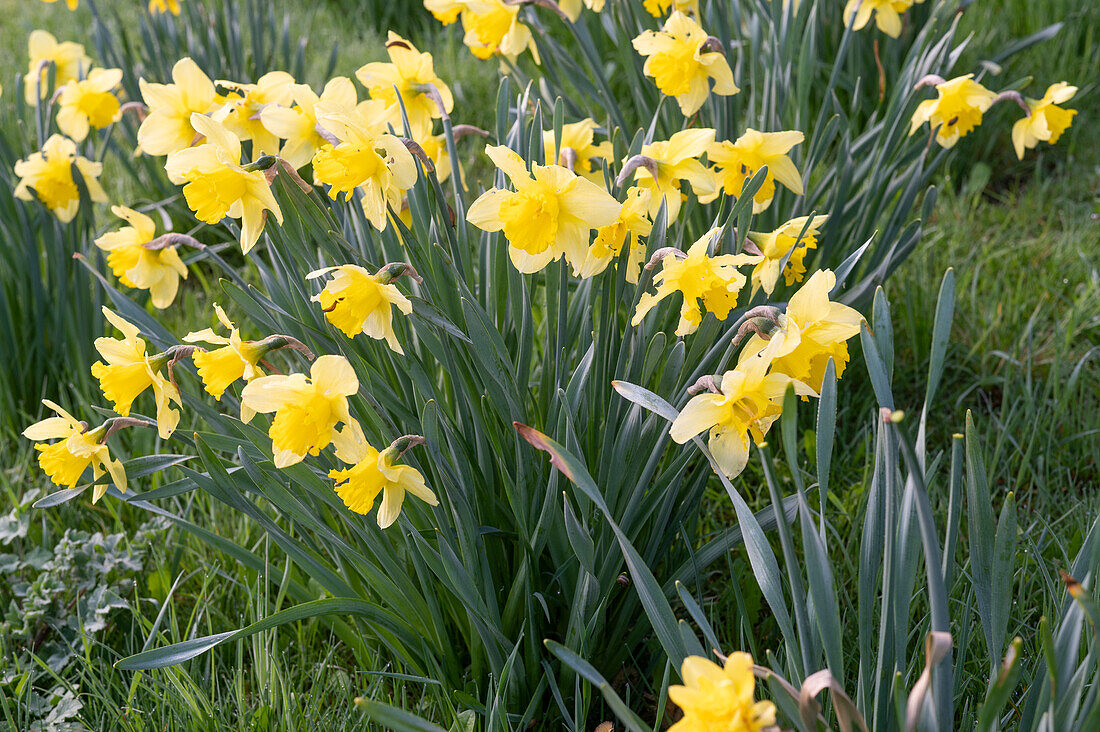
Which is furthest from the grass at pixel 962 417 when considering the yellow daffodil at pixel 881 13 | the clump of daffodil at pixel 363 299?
the yellow daffodil at pixel 881 13

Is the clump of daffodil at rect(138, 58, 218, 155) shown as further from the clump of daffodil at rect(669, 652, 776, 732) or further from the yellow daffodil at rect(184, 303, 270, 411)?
the clump of daffodil at rect(669, 652, 776, 732)

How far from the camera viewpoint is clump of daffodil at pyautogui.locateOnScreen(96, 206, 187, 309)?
1479 millimetres

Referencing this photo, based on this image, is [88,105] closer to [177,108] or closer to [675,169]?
[177,108]

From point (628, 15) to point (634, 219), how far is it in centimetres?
115

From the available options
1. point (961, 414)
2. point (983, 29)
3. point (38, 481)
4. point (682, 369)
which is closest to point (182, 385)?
point (38, 481)

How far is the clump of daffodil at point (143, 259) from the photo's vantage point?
1.48m

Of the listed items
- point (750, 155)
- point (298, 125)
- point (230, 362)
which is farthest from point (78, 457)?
point (750, 155)

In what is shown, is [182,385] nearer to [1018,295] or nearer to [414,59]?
[414,59]

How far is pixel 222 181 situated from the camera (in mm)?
1117

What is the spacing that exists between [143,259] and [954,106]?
1.48 meters

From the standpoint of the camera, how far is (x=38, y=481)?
1966 millimetres

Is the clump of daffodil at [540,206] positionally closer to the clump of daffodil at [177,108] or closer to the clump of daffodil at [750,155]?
the clump of daffodil at [750,155]

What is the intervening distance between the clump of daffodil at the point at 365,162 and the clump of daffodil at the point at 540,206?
12 cm

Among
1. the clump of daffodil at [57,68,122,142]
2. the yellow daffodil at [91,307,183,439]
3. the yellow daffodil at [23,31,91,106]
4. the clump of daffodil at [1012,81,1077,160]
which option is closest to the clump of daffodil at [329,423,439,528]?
the yellow daffodil at [91,307,183,439]
